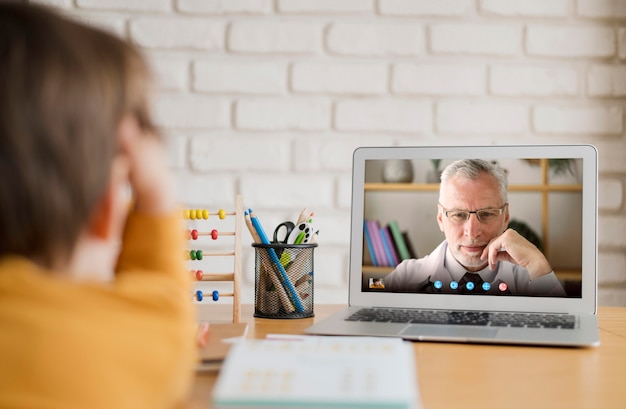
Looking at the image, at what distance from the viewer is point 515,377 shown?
2.64 ft

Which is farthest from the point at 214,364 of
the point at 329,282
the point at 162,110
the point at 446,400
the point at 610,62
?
the point at 610,62

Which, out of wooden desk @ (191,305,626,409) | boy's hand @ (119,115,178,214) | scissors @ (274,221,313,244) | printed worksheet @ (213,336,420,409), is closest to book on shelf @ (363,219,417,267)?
scissors @ (274,221,313,244)

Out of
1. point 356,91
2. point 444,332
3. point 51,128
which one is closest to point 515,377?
point 444,332

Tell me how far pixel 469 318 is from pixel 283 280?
30 centimetres

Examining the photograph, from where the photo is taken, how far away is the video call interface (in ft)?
3.89

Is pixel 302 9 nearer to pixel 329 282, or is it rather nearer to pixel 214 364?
pixel 329 282

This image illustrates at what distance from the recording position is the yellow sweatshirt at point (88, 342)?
1.64 feet

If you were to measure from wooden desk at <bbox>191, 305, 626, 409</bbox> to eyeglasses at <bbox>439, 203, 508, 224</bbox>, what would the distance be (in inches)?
10.0

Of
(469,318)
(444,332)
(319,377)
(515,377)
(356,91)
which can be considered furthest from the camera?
(356,91)

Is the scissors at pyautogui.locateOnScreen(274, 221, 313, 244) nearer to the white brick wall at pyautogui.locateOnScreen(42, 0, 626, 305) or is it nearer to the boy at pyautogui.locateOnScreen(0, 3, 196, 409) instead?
the white brick wall at pyautogui.locateOnScreen(42, 0, 626, 305)

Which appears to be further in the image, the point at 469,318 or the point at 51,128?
the point at 469,318

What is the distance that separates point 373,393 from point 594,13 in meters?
1.33

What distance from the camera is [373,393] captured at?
593 mm

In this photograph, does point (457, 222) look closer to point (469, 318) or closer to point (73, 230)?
point (469, 318)
